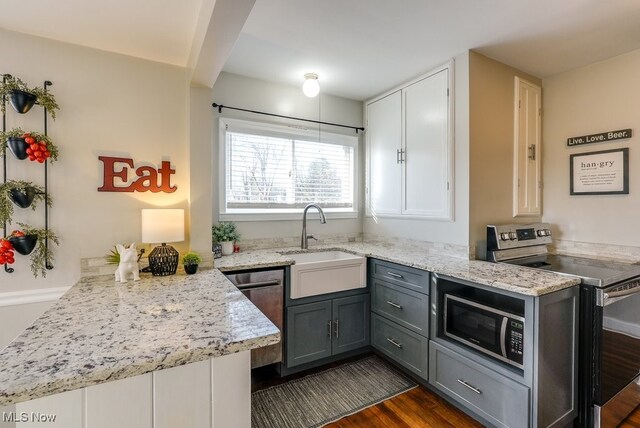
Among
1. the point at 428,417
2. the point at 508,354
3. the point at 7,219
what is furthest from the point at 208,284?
the point at 508,354

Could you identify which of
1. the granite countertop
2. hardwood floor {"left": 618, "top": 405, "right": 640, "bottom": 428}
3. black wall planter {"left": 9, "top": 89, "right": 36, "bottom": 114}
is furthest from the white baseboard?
hardwood floor {"left": 618, "top": 405, "right": 640, "bottom": 428}

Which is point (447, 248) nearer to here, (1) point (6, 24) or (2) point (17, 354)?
(2) point (17, 354)

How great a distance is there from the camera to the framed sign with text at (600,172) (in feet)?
7.44

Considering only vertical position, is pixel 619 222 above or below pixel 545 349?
above

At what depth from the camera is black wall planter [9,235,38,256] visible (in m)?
1.71

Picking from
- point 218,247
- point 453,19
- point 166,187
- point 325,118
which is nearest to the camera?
point 453,19

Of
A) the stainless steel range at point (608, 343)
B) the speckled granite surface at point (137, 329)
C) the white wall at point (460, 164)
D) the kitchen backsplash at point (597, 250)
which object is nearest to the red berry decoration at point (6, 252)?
the speckled granite surface at point (137, 329)

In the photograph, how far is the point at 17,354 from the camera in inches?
35.3

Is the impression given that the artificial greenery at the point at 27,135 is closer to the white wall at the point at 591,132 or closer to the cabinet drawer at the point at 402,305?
the cabinet drawer at the point at 402,305

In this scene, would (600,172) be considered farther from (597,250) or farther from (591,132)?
(597,250)

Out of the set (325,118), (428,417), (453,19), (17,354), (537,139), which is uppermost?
(453,19)

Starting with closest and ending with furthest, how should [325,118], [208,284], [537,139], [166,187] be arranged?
[208,284]
[166,187]
[537,139]
[325,118]

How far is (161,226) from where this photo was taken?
1.90 meters

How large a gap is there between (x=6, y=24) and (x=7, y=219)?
3.66ft
